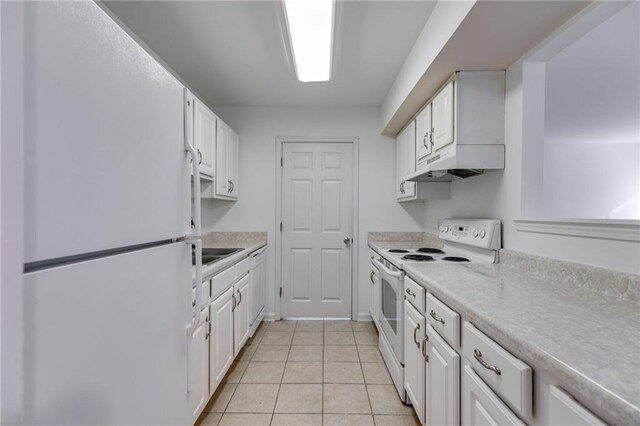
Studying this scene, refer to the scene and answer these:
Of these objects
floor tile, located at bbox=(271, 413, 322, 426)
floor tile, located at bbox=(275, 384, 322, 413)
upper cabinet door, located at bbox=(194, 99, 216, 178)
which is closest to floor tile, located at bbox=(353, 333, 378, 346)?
floor tile, located at bbox=(275, 384, 322, 413)

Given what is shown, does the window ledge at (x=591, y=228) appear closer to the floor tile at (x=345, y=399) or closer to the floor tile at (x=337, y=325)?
the floor tile at (x=345, y=399)

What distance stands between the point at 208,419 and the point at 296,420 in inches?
21.2

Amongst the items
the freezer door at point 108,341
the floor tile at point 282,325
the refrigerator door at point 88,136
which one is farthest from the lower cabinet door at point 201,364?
the floor tile at point 282,325

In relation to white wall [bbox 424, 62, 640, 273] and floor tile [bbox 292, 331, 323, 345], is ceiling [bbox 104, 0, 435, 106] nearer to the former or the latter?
white wall [bbox 424, 62, 640, 273]

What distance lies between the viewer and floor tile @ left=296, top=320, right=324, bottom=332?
293 centimetres

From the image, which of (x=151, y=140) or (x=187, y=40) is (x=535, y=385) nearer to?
(x=151, y=140)

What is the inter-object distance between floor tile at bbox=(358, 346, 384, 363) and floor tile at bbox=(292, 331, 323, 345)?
40cm

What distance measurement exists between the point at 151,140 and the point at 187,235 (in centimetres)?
A: 39

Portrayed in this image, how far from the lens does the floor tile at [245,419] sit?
5.29 feet

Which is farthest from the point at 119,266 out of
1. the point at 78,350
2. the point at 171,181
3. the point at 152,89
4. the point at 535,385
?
the point at 535,385

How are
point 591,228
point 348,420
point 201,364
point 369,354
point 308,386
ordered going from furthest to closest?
point 369,354 < point 308,386 < point 348,420 < point 201,364 < point 591,228

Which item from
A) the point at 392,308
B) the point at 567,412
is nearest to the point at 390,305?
the point at 392,308

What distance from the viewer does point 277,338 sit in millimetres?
2705

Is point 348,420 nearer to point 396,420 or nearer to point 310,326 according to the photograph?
point 396,420
